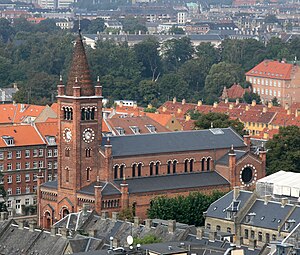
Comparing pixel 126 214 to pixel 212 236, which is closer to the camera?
pixel 212 236

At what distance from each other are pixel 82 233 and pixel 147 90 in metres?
96.5

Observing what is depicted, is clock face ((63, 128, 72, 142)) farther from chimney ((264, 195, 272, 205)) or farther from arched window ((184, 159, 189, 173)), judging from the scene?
chimney ((264, 195, 272, 205))

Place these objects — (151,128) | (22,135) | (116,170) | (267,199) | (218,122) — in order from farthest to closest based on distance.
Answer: (151,128) → (218,122) → (22,135) → (116,170) → (267,199)

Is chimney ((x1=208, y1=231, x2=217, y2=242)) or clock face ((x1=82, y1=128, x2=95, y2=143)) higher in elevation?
clock face ((x1=82, y1=128, x2=95, y2=143))

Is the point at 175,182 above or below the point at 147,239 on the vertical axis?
below

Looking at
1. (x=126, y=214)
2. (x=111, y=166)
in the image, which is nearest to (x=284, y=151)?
(x=111, y=166)

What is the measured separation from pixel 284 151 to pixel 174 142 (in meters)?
12.5

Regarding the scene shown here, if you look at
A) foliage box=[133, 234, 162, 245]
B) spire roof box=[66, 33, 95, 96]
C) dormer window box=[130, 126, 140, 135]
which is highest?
spire roof box=[66, 33, 95, 96]

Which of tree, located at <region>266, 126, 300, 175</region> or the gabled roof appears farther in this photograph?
the gabled roof

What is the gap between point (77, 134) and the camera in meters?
114

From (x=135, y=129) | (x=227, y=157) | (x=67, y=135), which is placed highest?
(x=67, y=135)

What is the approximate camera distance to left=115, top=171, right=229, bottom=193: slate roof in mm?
114869

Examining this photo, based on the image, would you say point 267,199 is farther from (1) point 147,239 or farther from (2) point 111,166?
(2) point 111,166

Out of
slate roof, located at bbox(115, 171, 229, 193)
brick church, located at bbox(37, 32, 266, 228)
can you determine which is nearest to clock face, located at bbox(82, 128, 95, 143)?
brick church, located at bbox(37, 32, 266, 228)
